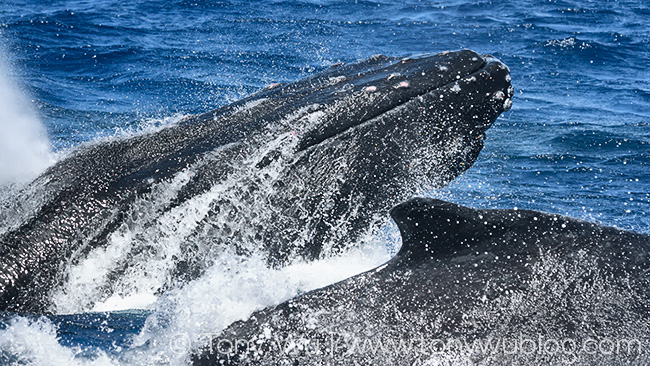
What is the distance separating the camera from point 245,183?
5.80 m

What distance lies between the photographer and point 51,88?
17734 millimetres

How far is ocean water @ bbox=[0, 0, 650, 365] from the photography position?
5.10 metres

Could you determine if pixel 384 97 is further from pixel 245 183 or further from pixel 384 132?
pixel 245 183

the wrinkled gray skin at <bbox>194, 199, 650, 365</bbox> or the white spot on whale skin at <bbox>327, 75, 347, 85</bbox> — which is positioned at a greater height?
the white spot on whale skin at <bbox>327, 75, 347, 85</bbox>

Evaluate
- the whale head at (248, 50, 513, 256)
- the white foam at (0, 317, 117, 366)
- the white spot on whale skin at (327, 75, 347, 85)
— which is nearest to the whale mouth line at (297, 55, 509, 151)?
the whale head at (248, 50, 513, 256)

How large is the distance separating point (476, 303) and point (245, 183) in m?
2.30

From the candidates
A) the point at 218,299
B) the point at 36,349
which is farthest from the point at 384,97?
the point at 36,349

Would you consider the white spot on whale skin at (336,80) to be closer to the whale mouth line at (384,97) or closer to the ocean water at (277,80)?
the whale mouth line at (384,97)

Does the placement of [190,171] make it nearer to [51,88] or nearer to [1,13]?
[51,88]

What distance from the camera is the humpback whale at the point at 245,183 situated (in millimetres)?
5621

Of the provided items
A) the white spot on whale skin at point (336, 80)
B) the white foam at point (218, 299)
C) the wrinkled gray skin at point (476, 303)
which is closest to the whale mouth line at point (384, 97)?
the white spot on whale skin at point (336, 80)

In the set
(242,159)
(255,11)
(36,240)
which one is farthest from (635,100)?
(36,240)

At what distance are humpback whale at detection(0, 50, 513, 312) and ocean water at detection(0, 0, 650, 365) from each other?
0.99 feet

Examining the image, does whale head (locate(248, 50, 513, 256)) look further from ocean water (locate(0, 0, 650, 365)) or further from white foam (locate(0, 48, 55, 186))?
white foam (locate(0, 48, 55, 186))
